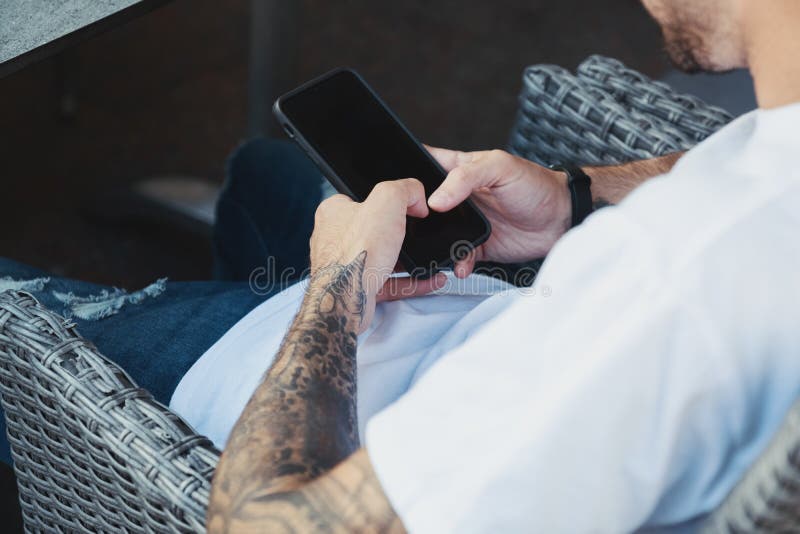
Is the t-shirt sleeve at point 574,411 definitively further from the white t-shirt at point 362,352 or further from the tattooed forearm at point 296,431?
the white t-shirt at point 362,352

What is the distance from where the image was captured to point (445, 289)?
857 millimetres

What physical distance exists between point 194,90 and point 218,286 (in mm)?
1152

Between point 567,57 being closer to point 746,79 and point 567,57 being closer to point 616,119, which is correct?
point 746,79

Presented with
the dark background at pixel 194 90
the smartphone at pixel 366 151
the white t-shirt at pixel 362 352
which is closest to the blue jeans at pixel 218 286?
the white t-shirt at pixel 362 352

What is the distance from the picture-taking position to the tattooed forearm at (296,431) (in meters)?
0.57

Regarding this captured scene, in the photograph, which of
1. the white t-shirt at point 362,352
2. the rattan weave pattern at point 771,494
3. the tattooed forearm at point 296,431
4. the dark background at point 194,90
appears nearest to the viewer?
the rattan weave pattern at point 771,494

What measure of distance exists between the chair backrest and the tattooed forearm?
53 mm

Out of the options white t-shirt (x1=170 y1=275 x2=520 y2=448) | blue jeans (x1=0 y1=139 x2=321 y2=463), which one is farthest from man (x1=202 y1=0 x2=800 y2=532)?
blue jeans (x1=0 y1=139 x2=321 y2=463)

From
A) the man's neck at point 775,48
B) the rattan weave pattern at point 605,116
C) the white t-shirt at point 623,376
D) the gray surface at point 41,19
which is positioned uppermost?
the gray surface at point 41,19

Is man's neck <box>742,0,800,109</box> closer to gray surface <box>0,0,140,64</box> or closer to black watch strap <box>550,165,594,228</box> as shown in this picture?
black watch strap <box>550,165,594,228</box>

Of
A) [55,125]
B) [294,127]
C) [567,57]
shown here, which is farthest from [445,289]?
[567,57]

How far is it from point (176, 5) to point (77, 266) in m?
0.83

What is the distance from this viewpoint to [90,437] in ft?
2.27

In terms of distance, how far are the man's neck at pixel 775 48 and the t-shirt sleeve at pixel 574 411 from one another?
0.19 m
